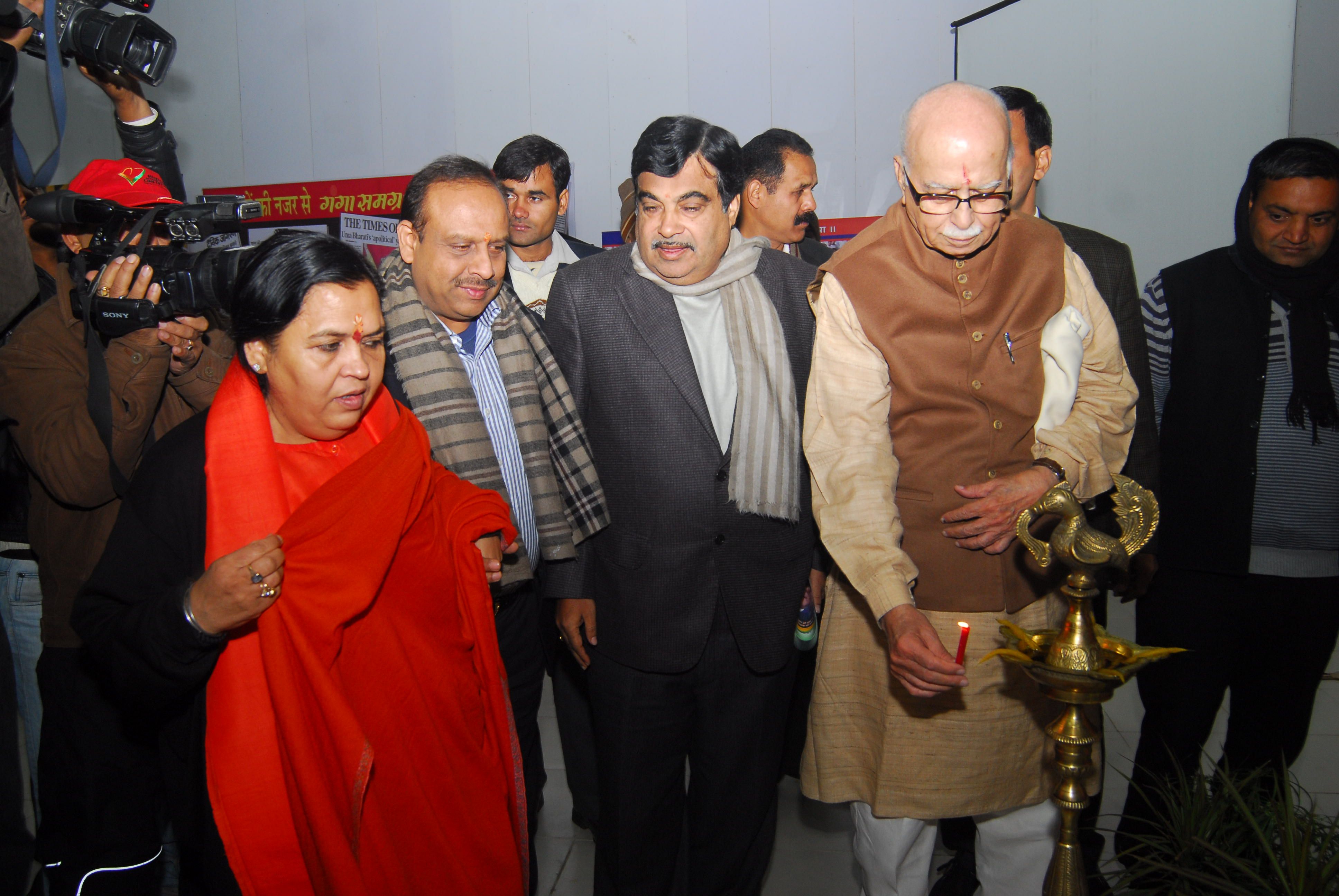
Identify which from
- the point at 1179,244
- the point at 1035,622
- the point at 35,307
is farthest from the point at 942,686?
the point at 1179,244

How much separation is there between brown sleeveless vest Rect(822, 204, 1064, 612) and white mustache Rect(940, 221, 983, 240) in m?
0.08

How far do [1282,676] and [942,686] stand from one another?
1.46 m

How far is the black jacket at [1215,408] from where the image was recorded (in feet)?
7.45

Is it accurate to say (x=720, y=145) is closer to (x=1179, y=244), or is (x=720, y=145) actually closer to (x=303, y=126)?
(x=1179, y=244)

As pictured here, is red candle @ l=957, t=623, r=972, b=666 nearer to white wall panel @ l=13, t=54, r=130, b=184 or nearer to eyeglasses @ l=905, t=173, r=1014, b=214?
eyeglasses @ l=905, t=173, r=1014, b=214

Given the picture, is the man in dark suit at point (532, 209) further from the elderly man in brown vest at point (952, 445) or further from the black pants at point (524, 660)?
the elderly man in brown vest at point (952, 445)

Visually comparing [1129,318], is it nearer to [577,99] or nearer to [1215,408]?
[1215,408]

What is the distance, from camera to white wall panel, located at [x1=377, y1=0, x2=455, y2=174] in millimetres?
5301

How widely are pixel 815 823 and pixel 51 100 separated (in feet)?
9.17

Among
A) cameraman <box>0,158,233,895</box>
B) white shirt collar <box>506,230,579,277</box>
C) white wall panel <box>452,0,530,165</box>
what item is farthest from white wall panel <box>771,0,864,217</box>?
cameraman <box>0,158,233,895</box>

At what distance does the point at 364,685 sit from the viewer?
151 centimetres

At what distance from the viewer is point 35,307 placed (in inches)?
83.4

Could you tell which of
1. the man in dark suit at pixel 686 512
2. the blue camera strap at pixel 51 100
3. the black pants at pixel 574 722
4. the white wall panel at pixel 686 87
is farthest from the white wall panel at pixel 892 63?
the blue camera strap at pixel 51 100

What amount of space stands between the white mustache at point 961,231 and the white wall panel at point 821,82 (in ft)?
12.2
